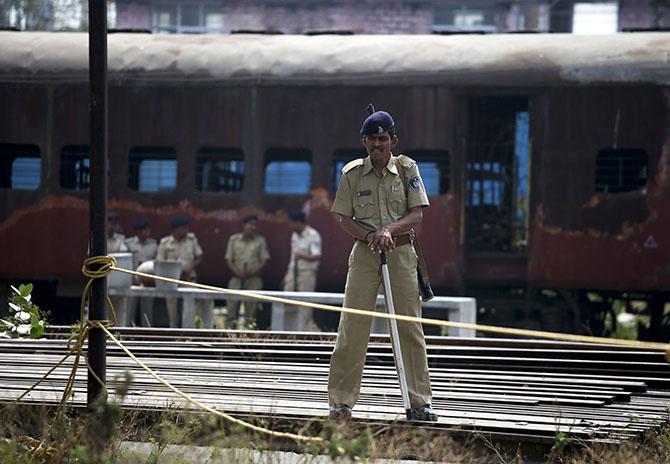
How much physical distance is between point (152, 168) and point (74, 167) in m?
1.00

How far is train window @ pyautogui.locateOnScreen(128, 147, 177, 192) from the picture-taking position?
1512 centimetres

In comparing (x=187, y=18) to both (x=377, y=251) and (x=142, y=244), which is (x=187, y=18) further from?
(x=377, y=251)

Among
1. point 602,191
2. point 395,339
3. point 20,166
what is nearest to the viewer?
point 395,339

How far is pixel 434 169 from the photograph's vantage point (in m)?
14.5

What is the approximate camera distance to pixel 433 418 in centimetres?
675

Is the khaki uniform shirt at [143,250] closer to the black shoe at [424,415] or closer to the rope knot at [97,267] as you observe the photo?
the rope knot at [97,267]

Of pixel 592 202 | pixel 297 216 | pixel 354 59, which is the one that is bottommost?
pixel 297 216

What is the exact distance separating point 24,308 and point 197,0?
27.8 metres

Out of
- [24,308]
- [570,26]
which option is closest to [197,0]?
[570,26]

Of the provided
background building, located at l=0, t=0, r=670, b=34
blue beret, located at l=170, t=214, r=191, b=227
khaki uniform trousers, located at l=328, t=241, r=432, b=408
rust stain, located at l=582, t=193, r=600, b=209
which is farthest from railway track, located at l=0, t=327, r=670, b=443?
background building, located at l=0, t=0, r=670, b=34

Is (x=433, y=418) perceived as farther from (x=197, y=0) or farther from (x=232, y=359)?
(x=197, y=0)

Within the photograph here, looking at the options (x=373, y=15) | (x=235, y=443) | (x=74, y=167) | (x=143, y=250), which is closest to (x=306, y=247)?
(x=143, y=250)

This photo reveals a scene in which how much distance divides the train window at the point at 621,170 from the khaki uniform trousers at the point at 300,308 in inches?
140

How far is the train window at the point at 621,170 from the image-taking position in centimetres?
1404
